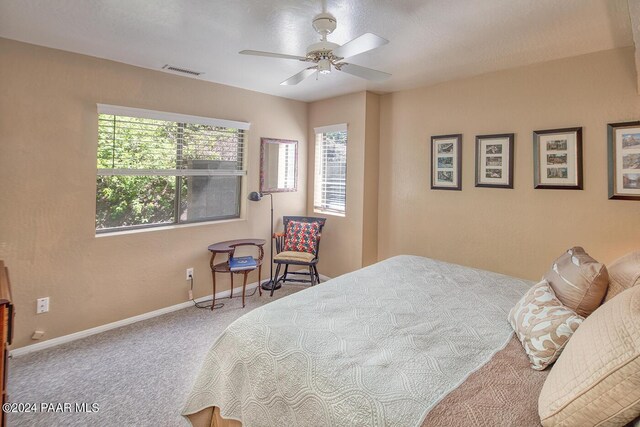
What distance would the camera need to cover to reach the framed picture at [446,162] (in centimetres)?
338

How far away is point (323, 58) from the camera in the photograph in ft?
6.68

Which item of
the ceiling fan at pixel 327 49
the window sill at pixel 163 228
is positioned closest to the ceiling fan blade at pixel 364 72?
the ceiling fan at pixel 327 49

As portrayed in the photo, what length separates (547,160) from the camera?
2.81 m

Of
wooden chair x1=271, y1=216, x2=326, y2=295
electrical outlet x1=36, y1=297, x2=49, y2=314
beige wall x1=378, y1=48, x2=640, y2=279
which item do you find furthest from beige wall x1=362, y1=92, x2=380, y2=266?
electrical outlet x1=36, y1=297, x2=49, y2=314

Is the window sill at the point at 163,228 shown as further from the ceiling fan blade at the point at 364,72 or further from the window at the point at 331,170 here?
the ceiling fan blade at the point at 364,72

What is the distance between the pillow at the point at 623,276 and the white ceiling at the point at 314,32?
1.55 metres

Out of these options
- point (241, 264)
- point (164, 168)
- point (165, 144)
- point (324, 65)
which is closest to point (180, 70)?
point (165, 144)

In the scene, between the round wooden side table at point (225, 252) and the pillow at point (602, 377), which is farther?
the round wooden side table at point (225, 252)

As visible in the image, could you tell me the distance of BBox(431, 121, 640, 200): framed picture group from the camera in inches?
95.6

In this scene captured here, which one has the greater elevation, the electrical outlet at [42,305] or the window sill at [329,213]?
the window sill at [329,213]

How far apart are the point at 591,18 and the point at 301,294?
103 inches

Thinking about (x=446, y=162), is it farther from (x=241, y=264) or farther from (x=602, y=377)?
(x=602, y=377)

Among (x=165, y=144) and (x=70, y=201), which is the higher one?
(x=165, y=144)

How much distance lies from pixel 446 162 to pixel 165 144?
3086 millimetres
